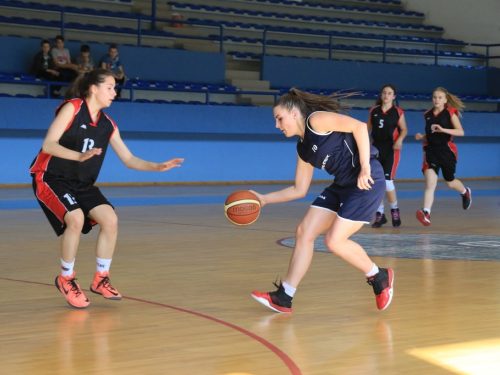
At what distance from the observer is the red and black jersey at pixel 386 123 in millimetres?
9516

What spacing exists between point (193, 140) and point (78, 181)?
39.5 ft

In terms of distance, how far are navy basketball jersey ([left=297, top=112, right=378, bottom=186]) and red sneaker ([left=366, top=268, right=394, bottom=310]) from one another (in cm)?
61

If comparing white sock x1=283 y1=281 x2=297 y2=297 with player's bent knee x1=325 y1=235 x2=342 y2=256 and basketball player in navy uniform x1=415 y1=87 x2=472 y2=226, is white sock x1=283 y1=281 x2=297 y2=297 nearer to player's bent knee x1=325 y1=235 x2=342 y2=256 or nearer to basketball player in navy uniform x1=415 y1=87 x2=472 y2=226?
player's bent knee x1=325 y1=235 x2=342 y2=256

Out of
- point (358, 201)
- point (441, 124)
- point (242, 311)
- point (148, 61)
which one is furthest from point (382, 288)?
point (148, 61)

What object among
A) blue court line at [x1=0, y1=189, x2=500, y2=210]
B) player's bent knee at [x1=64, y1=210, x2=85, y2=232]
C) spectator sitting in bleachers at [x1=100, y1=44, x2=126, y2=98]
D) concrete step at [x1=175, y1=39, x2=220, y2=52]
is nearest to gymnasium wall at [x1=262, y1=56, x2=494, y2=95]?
concrete step at [x1=175, y1=39, x2=220, y2=52]

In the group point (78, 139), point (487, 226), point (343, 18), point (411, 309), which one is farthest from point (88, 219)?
point (343, 18)

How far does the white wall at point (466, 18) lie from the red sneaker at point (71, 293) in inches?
781

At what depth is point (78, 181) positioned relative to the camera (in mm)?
4840

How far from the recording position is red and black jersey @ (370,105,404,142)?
9.52 meters

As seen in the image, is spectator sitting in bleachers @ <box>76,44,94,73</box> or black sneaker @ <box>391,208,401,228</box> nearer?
black sneaker @ <box>391,208,401,228</box>

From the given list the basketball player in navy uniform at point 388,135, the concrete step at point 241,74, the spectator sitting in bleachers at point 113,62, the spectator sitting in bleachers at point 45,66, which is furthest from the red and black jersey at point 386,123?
the concrete step at point 241,74

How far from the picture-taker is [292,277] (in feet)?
15.5

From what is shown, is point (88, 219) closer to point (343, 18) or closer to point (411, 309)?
point (411, 309)

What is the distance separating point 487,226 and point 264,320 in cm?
582
